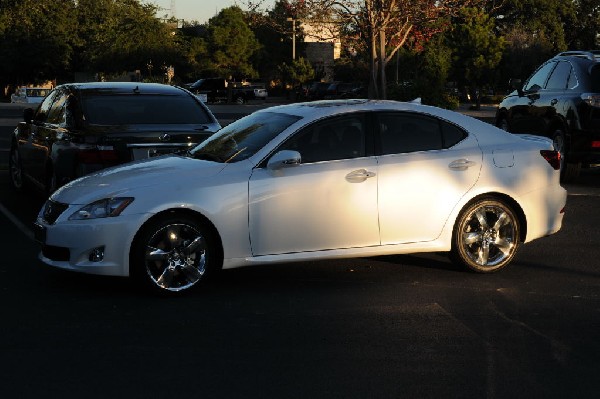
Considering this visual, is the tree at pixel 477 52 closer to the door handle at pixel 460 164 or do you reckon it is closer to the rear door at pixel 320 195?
the door handle at pixel 460 164

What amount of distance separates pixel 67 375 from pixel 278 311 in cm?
205

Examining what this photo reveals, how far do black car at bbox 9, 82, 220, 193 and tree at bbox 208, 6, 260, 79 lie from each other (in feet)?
245

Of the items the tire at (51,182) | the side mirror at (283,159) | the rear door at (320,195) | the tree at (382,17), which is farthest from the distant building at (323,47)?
the side mirror at (283,159)

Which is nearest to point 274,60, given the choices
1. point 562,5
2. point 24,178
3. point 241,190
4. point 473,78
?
point 562,5

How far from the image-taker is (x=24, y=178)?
14.4 m

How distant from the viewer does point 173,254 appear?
7.94 m

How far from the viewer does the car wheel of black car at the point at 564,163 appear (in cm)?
1588

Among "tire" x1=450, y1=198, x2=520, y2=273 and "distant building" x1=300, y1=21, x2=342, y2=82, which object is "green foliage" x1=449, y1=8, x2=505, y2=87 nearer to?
"distant building" x1=300, y1=21, x2=342, y2=82

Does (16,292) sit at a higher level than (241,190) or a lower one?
lower

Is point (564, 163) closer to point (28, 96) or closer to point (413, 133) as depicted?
point (413, 133)

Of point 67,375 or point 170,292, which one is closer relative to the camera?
point 67,375

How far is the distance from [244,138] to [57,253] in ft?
6.06

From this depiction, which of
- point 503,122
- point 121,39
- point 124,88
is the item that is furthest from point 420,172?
point 121,39

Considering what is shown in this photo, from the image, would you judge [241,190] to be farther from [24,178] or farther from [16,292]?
[24,178]
